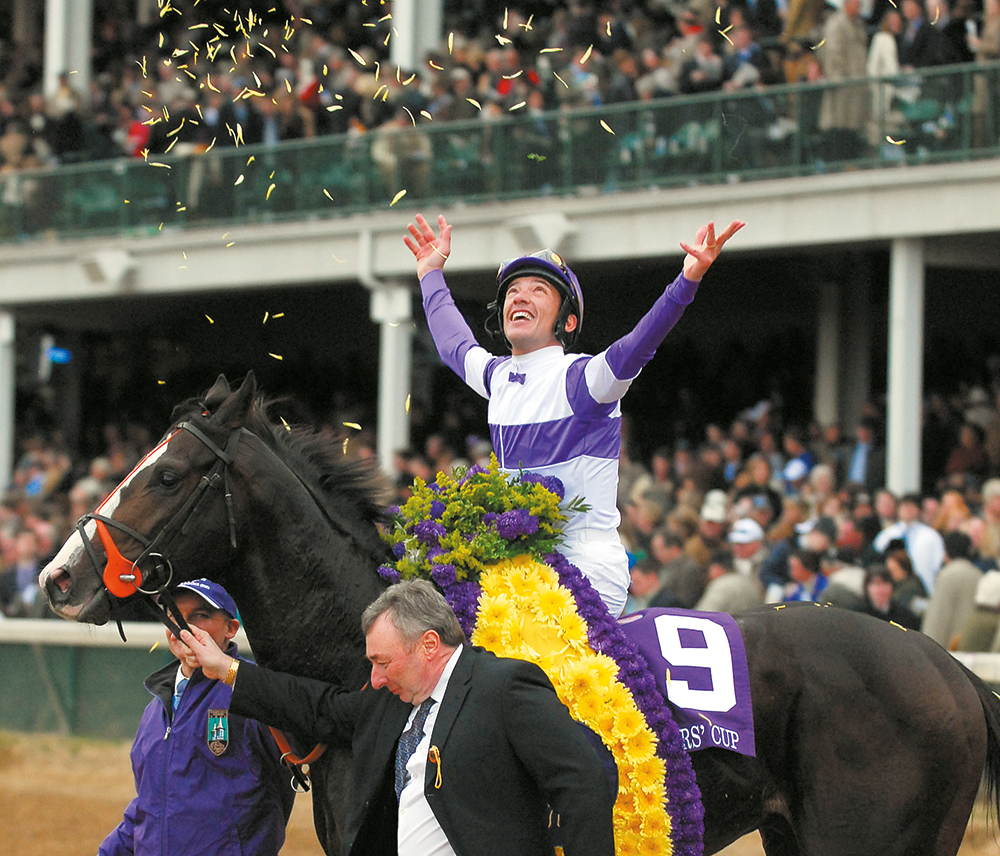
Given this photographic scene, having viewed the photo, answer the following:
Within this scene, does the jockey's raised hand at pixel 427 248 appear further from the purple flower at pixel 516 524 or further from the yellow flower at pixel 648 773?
the yellow flower at pixel 648 773

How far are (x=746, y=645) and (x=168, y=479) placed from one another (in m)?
1.61

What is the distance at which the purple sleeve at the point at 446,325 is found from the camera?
4.26 meters

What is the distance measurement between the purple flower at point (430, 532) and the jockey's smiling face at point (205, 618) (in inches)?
24.1

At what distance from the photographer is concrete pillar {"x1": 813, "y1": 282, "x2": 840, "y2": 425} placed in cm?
1306

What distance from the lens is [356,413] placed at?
14.9m

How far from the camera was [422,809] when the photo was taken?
3.05 metres

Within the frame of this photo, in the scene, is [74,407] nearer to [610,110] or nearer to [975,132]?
[610,110]

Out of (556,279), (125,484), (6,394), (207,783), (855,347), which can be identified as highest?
(855,347)

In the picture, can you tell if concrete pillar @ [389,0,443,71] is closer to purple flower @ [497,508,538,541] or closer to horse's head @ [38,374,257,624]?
horse's head @ [38,374,257,624]

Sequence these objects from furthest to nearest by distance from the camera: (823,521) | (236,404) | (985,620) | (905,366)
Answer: (905,366)
(823,521)
(985,620)
(236,404)

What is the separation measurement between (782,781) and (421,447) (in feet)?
33.9

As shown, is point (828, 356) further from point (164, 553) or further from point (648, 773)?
point (164, 553)

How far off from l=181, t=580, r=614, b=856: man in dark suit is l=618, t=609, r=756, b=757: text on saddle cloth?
78 centimetres

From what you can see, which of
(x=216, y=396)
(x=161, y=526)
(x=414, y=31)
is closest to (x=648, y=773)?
(x=161, y=526)
